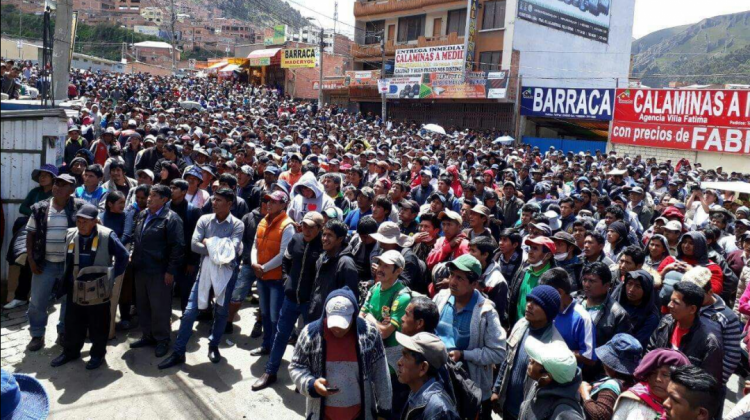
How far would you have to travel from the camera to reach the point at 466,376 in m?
3.39

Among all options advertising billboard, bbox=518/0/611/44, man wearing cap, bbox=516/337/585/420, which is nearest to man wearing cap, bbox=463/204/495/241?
man wearing cap, bbox=516/337/585/420

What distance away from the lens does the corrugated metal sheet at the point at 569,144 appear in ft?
80.5

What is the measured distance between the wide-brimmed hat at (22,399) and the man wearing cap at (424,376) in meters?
1.59

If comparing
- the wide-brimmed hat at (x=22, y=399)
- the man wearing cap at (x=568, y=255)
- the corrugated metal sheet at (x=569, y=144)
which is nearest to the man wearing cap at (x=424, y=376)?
the wide-brimmed hat at (x=22, y=399)

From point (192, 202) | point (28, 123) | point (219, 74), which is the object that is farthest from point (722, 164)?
point (219, 74)

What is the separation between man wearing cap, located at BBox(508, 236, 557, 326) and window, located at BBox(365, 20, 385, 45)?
34.2 m

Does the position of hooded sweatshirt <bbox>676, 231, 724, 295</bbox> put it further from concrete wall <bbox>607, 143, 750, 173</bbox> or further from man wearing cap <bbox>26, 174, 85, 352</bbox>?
concrete wall <bbox>607, 143, 750, 173</bbox>

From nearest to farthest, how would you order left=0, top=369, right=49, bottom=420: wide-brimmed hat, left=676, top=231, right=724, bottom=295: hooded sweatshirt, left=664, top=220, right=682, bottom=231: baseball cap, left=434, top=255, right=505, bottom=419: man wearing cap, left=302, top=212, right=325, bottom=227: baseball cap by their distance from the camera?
left=0, top=369, right=49, bottom=420: wide-brimmed hat < left=434, top=255, right=505, bottom=419: man wearing cap < left=302, top=212, right=325, bottom=227: baseball cap < left=676, top=231, right=724, bottom=295: hooded sweatshirt < left=664, top=220, right=682, bottom=231: baseball cap

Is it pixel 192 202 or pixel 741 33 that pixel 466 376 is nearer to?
pixel 192 202

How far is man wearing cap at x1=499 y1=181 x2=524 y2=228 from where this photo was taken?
27.2 ft

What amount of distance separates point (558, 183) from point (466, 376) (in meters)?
7.43

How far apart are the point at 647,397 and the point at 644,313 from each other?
4.79ft

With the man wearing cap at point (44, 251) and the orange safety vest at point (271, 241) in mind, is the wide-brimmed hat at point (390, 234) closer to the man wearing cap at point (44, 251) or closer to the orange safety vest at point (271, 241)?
the orange safety vest at point (271, 241)

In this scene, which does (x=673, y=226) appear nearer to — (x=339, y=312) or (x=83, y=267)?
(x=339, y=312)
